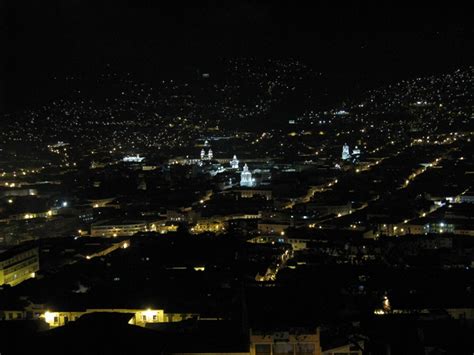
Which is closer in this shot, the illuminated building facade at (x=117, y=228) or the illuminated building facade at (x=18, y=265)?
the illuminated building facade at (x=18, y=265)

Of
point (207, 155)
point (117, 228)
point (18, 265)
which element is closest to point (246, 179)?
point (207, 155)

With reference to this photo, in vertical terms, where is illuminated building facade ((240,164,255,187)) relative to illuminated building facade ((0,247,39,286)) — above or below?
above

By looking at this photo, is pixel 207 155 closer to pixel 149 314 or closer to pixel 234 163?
pixel 234 163

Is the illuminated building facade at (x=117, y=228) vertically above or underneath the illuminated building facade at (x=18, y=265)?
above

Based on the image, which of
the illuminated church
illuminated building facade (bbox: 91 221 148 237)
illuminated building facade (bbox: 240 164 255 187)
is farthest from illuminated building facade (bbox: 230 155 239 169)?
illuminated building facade (bbox: 91 221 148 237)

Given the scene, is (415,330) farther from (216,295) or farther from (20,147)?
(20,147)

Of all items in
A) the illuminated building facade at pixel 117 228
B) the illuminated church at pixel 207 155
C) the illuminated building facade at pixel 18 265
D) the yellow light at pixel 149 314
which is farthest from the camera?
the illuminated church at pixel 207 155

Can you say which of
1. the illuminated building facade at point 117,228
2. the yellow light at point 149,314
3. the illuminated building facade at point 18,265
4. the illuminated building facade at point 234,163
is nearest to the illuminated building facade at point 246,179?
the illuminated building facade at point 234,163

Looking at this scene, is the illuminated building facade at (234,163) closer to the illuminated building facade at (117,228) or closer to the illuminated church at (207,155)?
the illuminated church at (207,155)

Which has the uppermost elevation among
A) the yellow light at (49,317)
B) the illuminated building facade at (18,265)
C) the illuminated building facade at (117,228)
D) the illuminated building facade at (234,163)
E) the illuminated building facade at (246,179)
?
the illuminated building facade at (234,163)

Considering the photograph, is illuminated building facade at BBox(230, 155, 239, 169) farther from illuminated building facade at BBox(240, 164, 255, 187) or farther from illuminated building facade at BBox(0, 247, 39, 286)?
illuminated building facade at BBox(0, 247, 39, 286)

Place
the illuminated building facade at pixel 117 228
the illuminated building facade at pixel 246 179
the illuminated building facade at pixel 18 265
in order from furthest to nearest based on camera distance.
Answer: the illuminated building facade at pixel 246 179 → the illuminated building facade at pixel 117 228 → the illuminated building facade at pixel 18 265

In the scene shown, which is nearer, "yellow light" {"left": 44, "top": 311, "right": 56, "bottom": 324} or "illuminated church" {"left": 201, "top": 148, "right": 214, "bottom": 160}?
"yellow light" {"left": 44, "top": 311, "right": 56, "bottom": 324}
